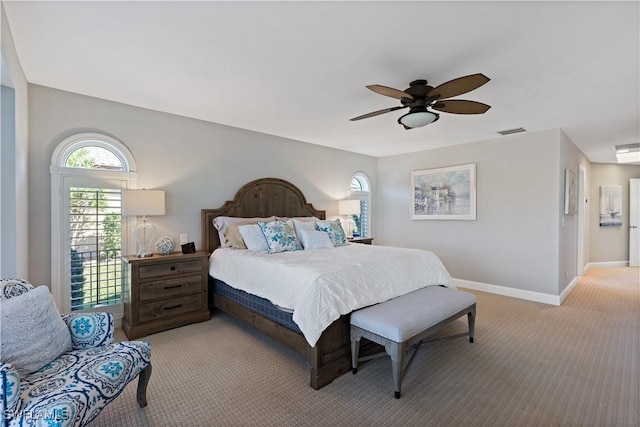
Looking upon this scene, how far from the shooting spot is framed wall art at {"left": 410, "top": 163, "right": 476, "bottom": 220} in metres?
5.09

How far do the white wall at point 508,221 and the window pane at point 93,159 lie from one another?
4857 mm

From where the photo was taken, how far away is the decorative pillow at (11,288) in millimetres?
1727

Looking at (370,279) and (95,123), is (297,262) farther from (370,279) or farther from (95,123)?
(95,123)

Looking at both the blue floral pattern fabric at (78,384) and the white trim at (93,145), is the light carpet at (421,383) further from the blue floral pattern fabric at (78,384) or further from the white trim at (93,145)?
the white trim at (93,145)

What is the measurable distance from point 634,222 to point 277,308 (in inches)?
350

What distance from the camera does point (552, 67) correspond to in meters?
2.47

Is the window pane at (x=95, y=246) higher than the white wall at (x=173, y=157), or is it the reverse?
the white wall at (x=173, y=157)

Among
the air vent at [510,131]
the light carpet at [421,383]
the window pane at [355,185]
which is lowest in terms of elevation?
the light carpet at [421,383]

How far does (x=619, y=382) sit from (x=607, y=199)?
6631mm

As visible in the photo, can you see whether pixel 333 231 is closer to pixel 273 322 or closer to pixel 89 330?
pixel 273 322

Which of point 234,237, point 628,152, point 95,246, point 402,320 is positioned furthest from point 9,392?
point 628,152

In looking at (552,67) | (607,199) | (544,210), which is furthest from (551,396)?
(607,199)

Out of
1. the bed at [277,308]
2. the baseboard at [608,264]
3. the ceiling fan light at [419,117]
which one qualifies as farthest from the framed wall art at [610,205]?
the ceiling fan light at [419,117]

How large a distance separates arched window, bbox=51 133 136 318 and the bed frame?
99cm
